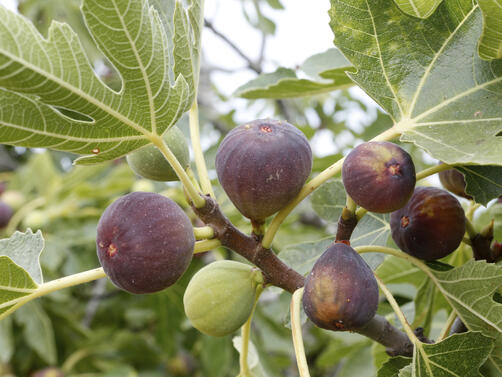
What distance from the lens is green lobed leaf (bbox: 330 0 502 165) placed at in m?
1.10

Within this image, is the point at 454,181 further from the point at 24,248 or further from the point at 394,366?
the point at 24,248

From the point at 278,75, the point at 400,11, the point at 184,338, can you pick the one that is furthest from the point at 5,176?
the point at 400,11

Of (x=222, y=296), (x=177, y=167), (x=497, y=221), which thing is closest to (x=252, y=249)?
(x=222, y=296)

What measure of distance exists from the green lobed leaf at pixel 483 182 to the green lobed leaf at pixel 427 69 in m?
0.08

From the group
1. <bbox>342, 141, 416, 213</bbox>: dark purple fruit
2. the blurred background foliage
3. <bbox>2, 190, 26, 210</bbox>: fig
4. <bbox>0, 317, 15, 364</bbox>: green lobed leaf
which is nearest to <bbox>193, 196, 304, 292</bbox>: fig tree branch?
<bbox>342, 141, 416, 213</bbox>: dark purple fruit

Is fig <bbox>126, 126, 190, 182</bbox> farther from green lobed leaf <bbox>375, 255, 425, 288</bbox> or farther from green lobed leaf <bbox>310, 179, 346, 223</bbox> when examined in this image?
green lobed leaf <bbox>375, 255, 425, 288</bbox>

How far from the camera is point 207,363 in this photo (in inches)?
115

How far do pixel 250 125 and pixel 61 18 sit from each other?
397cm

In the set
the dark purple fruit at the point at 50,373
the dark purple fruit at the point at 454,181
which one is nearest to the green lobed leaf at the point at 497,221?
the dark purple fruit at the point at 454,181

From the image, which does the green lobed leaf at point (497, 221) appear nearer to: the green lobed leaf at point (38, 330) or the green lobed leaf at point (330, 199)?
the green lobed leaf at point (330, 199)

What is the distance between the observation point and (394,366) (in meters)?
1.20

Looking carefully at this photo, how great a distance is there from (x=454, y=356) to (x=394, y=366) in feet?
0.47

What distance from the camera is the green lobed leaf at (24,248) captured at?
4.41 feet

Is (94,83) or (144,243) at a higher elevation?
(94,83)
